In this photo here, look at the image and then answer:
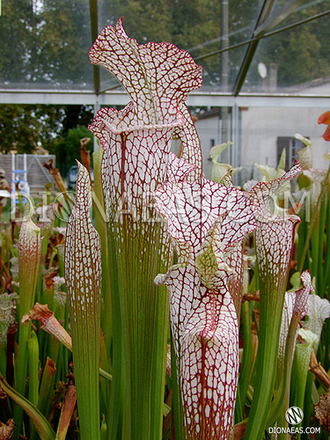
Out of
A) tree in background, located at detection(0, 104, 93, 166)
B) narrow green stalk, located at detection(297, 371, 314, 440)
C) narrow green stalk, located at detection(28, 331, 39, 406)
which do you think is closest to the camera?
narrow green stalk, located at detection(28, 331, 39, 406)

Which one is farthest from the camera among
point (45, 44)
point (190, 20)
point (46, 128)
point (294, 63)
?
point (46, 128)

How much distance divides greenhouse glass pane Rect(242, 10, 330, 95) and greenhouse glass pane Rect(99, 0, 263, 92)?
0.44 metres

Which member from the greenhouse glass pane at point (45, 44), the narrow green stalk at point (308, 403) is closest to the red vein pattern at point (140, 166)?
the narrow green stalk at point (308, 403)

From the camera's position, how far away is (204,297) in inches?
16.7

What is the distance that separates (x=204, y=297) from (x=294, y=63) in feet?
18.9

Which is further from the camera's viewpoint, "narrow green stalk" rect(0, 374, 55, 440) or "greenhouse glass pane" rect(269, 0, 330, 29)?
"greenhouse glass pane" rect(269, 0, 330, 29)

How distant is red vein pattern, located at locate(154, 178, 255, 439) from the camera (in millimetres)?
403

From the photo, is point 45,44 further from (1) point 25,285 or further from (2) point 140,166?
(2) point 140,166

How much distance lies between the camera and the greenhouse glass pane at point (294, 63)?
5000 millimetres

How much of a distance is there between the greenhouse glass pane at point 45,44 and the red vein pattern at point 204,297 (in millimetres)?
4730

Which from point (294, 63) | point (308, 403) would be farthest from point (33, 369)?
point (294, 63)

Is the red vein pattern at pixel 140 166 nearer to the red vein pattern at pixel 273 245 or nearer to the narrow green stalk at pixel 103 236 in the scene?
the red vein pattern at pixel 273 245

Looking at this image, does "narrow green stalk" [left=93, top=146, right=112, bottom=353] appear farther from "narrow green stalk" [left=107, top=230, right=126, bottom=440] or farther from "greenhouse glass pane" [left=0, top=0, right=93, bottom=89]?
"greenhouse glass pane" [left=0, top=0, right=93, bottom=89]

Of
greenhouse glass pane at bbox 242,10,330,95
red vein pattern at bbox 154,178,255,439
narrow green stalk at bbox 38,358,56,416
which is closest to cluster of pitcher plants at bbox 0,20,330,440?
red vein pattern at bbox 154,178,255,439
